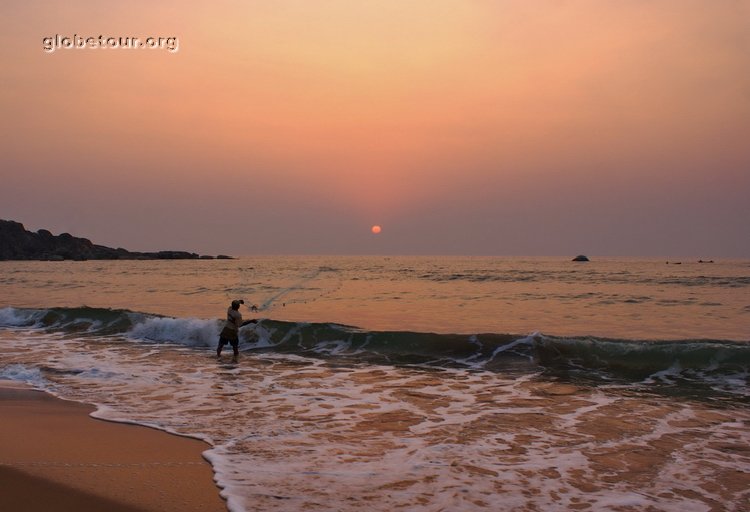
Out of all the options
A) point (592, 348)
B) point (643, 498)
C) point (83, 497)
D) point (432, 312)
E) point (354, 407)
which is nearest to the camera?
point (83, 497)

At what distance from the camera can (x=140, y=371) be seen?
47.2ft

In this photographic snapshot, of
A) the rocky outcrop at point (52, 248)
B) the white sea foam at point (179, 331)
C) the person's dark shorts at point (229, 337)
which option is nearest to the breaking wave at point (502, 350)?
the white sea foam at point (179, 331)

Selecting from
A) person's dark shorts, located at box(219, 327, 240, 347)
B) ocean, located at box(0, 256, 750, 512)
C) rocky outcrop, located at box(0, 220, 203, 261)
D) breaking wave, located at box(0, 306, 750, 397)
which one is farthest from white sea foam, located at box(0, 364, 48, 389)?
rocky outcrop, located at box(0, 220, 203, 261)

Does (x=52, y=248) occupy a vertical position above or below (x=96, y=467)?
above

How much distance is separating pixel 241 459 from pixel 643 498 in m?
4.52

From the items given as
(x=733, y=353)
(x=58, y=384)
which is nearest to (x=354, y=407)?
(x=58, y=384)

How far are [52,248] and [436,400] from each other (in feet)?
566

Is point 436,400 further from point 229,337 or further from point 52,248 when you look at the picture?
point 52,248

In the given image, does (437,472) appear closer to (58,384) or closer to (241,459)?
(241,459)

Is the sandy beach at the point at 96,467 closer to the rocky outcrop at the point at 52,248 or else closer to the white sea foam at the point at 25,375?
the white sea foam at the point at 25,375

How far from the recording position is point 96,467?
668 centimetres

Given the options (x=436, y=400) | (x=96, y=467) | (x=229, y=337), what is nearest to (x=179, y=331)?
(x=229, y=337)

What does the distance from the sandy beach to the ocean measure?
1.16 feet

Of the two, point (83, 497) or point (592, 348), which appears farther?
point (592, 348)
